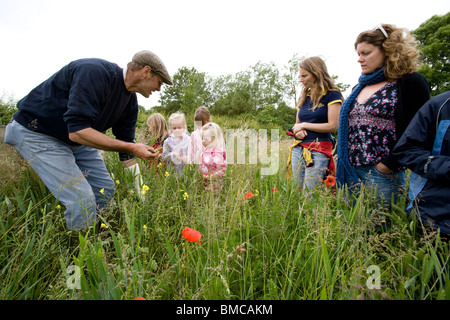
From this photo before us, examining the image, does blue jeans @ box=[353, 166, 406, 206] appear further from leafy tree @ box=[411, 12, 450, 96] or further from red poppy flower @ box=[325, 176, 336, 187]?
leafy tree @ box=[411, 12, 450, 96]

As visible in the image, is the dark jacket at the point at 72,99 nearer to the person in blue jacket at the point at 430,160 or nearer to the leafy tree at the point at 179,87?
the person in blue jacket at the point at 430,160

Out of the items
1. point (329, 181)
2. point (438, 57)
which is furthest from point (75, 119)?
point (438, 57)

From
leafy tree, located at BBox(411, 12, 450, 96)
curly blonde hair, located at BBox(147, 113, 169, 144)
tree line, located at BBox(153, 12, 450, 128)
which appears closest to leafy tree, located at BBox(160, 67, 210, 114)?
tree line, located at BBox(153, 12, 450, 128)

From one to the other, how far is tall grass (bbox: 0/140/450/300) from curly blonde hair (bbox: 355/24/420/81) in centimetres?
101

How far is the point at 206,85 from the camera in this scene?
43062mm

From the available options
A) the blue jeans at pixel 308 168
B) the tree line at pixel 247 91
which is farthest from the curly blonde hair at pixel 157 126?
the tree line at pixel 247 91

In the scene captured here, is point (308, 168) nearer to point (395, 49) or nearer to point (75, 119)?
point (395, 49)

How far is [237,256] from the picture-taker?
120 cm

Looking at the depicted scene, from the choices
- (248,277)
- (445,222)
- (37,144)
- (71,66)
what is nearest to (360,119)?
(445,222)

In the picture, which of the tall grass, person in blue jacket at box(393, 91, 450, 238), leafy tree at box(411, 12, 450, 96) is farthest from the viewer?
leafy tree at box(411, 12, 450, 96)

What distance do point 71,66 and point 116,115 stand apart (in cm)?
55

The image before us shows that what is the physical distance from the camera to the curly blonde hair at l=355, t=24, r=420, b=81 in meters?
1.86
